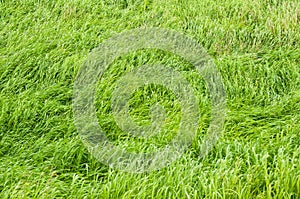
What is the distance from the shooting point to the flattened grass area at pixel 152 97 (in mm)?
2518

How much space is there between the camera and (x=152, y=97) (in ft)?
11.6

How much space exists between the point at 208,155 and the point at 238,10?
2715 millimetres

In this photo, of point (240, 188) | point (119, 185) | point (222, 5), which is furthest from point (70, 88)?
point (222, 5)

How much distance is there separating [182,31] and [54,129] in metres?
2.02

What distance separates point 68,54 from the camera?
4.12m

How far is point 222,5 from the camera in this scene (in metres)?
5.12

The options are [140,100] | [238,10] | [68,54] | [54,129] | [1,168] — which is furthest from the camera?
[238,10]

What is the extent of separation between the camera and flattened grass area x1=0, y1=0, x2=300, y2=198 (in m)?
2.52

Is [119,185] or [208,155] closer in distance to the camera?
[119,185]

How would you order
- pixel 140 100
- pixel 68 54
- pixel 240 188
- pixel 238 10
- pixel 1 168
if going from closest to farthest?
pixel 240 188 → pixel 1 168 → pixel 140 100 → pixel 68 54 → pixel 238 10

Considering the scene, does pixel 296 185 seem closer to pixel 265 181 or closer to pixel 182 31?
pixel 265 181

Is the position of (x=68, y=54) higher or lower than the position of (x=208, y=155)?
higher

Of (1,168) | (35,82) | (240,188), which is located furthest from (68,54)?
(240,188)

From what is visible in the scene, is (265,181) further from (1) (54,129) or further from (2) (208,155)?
(1) (54,129)
